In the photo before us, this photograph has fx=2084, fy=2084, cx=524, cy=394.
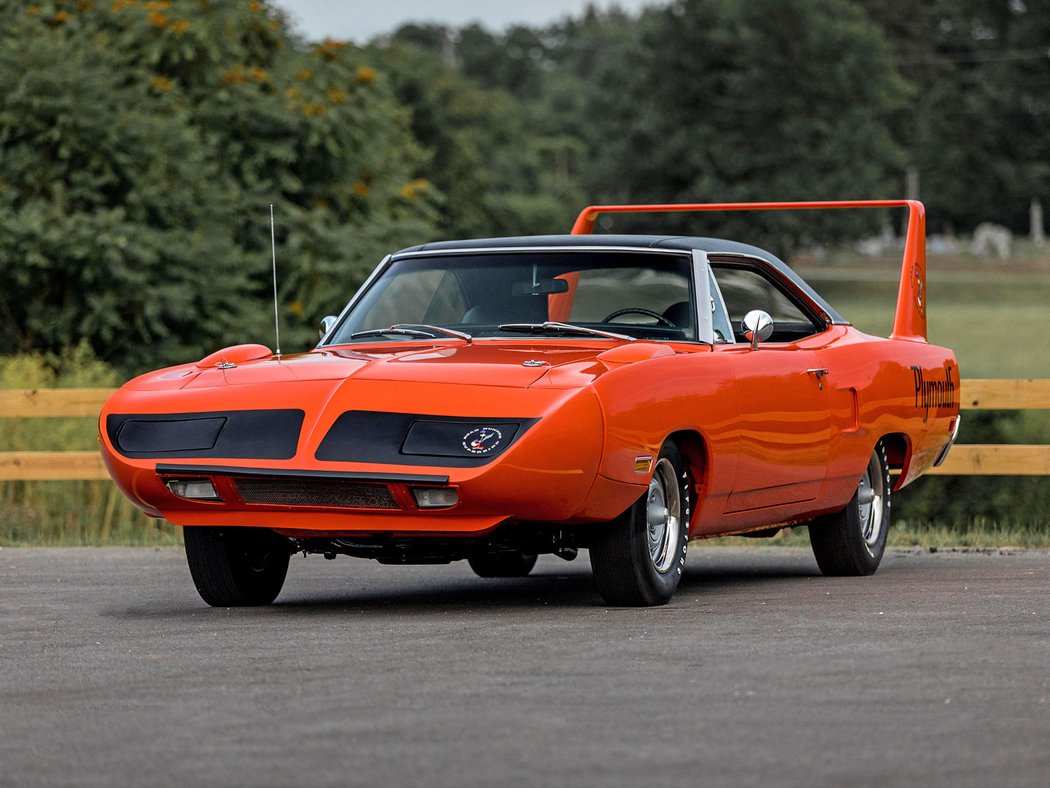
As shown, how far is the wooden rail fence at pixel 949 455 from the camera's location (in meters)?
13.9

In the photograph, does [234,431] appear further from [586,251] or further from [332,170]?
[332,170]

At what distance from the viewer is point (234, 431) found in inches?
315

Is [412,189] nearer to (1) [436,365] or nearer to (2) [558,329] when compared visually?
(2) [558,329]

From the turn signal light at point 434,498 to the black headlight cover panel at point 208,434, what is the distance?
0.51 m

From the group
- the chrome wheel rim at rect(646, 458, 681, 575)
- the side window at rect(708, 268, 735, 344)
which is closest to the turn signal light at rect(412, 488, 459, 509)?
the chrome wheel rim at rect(646, 458, 681, 575)

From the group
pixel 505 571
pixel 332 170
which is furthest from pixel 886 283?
pixel 505 571

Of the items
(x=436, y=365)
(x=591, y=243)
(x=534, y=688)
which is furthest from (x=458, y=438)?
(x=591, y=243)

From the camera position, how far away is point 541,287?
369 inches

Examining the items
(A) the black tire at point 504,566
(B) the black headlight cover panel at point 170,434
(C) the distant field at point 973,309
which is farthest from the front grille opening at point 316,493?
(C) the distant field at point 973,309

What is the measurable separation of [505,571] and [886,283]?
81.6 m

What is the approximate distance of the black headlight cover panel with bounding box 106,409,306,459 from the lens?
7.88 meters

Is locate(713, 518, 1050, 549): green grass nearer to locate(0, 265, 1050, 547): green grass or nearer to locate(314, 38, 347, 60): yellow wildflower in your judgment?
locate(0, 265, 1050, 547): green grass

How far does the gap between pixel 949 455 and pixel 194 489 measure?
285 inches

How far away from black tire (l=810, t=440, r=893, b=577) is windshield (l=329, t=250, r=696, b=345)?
1.60 metres
